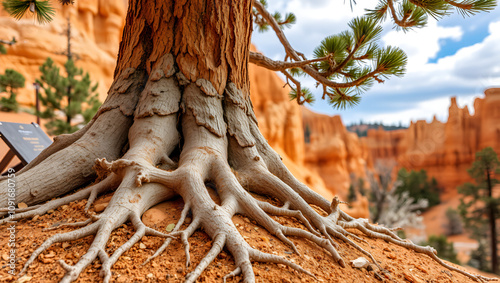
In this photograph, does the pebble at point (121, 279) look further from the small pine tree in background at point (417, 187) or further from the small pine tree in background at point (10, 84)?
the small pine tree in background at point (417, 187)

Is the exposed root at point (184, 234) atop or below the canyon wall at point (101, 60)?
below

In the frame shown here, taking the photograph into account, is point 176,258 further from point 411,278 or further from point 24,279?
point 411,278

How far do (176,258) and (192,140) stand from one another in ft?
3.09

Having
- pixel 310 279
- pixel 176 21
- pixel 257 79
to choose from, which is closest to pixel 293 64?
pixel 176 21

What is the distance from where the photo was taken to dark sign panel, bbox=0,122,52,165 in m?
2.96

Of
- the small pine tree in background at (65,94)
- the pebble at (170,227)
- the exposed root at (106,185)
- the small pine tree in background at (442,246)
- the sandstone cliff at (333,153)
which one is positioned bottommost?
the small pine tree in background at (442,246)

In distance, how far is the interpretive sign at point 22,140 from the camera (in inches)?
117

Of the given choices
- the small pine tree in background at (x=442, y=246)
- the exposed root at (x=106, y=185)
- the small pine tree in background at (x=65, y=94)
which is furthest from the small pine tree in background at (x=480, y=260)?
the small pine tree in background at (x=65, y=94)

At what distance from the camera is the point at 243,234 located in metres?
1.53

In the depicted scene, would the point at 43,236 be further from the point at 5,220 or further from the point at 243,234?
the point at 243,234

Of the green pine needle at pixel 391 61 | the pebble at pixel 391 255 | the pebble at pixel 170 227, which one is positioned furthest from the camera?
the green pine needle at pixel 391 61

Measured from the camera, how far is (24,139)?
318 centimetres

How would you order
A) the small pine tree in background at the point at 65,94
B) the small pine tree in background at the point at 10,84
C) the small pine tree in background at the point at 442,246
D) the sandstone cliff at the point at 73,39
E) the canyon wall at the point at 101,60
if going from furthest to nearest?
1. the canyon wall at the point at 101,60
2. the sandstone cliff at the point at 73,39
3. the small pine tree in background at the point at 442,246
4. the small pine tree in background at the point at 10,84
5. the small pine tree in background at the point at 65,94

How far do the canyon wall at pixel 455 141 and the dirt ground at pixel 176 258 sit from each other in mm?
34786
